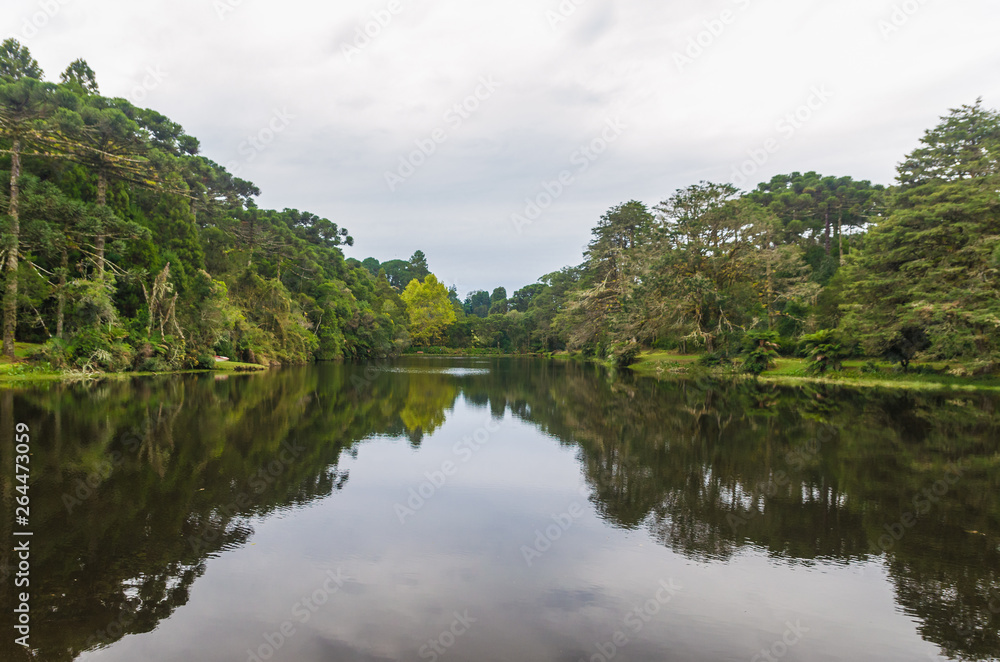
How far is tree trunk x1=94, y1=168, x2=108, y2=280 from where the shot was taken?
25703 millimetres

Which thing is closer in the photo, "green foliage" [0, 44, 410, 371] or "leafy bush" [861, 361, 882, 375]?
"green foliage" [0, 44, 410, 371]

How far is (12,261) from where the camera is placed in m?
21.9

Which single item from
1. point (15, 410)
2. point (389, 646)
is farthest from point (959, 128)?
point (15, 410)

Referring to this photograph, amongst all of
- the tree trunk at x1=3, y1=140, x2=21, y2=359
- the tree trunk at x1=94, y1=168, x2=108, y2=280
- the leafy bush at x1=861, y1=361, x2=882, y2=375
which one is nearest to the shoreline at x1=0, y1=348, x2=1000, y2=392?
the leafy bush at x1=861, y1=361, x2=882, y2=375

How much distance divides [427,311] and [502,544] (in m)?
75.7

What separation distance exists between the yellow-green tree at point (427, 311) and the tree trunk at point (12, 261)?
5738 centimetres

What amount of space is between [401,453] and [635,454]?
4625 mm

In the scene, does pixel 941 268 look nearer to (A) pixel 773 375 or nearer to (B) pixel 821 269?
(A) pixel 773 375

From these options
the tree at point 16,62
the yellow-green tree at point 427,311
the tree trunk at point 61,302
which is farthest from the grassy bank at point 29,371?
the yellow-green tree at point 427,311

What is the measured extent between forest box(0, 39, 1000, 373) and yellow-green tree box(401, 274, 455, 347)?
23.1 meters

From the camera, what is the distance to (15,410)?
13102mm

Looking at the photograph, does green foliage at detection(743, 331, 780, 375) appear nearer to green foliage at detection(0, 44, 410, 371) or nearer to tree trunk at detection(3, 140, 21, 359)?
green foliage at detection(0, 44, 410, 371)

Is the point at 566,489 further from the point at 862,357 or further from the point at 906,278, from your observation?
the point at 862,357

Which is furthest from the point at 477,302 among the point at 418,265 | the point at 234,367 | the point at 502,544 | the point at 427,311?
the point at 502,544
